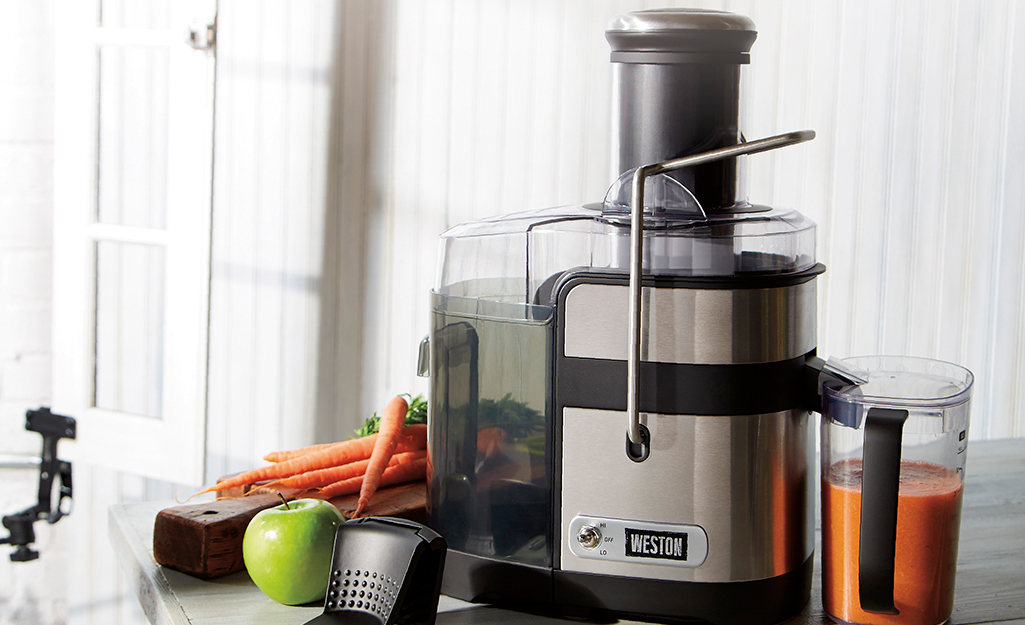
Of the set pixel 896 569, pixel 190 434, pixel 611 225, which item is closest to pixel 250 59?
pixel 190 434

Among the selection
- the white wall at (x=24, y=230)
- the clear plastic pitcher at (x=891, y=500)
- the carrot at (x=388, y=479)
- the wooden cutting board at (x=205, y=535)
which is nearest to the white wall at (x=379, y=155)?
the white wall at (x=24, y=230)

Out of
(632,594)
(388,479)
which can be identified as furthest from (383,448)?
(632,594)

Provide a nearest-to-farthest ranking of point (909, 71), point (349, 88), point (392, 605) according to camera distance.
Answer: point (392, 605) → point (349, 88) → point (909, 71)

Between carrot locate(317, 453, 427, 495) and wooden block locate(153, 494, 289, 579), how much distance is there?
10cm

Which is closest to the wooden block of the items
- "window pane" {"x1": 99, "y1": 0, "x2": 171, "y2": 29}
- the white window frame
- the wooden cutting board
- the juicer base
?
the wooden cutting board

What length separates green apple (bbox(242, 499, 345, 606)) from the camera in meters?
0.81

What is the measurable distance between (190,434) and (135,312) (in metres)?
0.31

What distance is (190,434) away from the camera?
195 centimetres

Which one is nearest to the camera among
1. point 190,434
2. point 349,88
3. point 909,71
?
point 190,434

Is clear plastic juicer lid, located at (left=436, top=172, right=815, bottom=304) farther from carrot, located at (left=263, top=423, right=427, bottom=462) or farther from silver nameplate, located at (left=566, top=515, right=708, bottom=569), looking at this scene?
carrot, located at (left=263, top=423, right=427, bottom=462)

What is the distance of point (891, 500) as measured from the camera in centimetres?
73

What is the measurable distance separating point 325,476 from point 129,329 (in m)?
1.22

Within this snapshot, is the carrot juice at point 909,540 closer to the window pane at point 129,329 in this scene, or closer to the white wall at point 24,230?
the window pane at point 129,329

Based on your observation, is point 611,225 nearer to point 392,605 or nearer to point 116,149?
point 392,605
